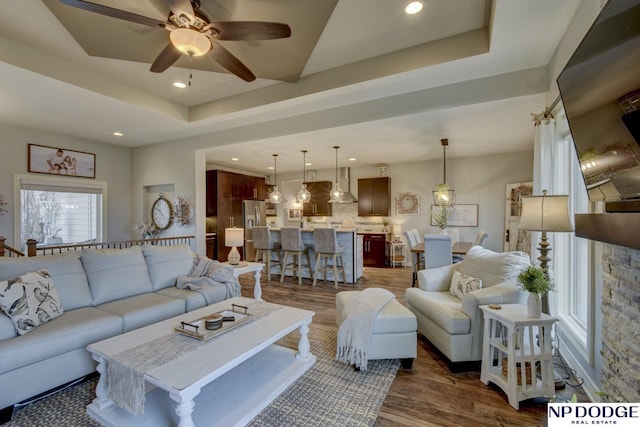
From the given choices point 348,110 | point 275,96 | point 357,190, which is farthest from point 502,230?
point 275,96

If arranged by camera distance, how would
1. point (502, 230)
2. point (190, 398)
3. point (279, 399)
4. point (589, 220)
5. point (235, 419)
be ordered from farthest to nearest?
point (502, 230), point (279, 399), point (235, 419), point (589, 220), point (190, 398)

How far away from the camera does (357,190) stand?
786 centimetres

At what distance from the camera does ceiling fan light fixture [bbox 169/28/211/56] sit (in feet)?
6.81

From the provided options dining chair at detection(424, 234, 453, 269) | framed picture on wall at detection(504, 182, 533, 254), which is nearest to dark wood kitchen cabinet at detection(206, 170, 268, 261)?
dining chair at detection(424, 234, 453, 269)

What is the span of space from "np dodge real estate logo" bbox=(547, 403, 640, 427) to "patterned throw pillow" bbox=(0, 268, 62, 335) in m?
3.25

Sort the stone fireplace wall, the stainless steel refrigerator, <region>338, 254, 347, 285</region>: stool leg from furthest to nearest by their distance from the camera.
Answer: the stainless steel refrigerator < <region>338, 254, 347, 285</region>: stool leg < the stone fireplace wall

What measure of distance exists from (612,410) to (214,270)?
3.47m

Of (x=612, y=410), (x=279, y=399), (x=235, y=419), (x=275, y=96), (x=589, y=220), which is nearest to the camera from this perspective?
(x=612, y=410)

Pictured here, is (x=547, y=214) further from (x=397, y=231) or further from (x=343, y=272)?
(x=397, y=231)

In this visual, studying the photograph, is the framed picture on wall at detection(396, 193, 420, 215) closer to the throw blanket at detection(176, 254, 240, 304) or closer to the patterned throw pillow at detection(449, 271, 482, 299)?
the patterned throw pillow at detection(449, 271, 482, 299)

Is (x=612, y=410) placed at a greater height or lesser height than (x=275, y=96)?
lesser

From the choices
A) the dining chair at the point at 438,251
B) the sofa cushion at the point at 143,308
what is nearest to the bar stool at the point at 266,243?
the sofa cushion at the point at 143,308

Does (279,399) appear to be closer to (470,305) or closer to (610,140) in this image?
(470,305)

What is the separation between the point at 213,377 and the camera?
157 cm
